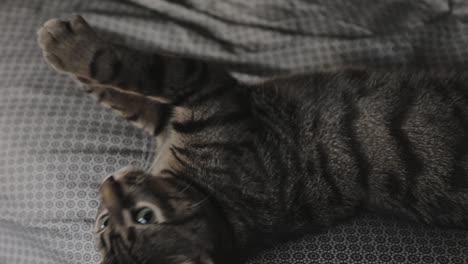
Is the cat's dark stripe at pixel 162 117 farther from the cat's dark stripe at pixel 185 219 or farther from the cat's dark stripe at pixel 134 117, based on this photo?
the cat's dark stripe at pixel 185 219

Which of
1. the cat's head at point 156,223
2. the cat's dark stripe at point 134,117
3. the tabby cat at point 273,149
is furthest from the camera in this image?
the cat's dark stripe at point 134,117

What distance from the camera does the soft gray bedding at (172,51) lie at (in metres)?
1.15

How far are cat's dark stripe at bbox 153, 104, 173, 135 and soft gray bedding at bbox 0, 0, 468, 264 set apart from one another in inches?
3.6

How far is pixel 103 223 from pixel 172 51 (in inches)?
19.7

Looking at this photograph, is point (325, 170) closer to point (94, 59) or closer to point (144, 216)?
point (144, 216)

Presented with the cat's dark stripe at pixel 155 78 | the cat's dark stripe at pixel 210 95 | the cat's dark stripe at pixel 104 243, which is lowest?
the cat's dark stripe at pixel 104 243

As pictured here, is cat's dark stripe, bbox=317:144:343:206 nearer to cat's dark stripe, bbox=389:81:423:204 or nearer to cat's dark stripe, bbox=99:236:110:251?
cat's dark stripe, bbox=389:81:423:204

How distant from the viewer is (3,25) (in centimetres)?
149

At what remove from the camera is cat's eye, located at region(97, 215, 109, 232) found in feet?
3.53

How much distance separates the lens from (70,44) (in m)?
1.19

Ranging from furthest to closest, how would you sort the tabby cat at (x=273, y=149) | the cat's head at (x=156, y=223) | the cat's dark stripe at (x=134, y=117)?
the cat's dark stripe at (x=134, y=117), the tabby cat at (x=273, y=149), the cat's head at (x=156, y=223)

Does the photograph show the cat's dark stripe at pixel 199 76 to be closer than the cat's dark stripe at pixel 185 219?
No

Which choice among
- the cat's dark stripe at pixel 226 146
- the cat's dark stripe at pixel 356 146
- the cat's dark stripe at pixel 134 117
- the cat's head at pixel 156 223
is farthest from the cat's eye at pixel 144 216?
the cat's dark stripe at pixel 356 146

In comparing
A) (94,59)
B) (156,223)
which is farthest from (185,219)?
(94,59)
